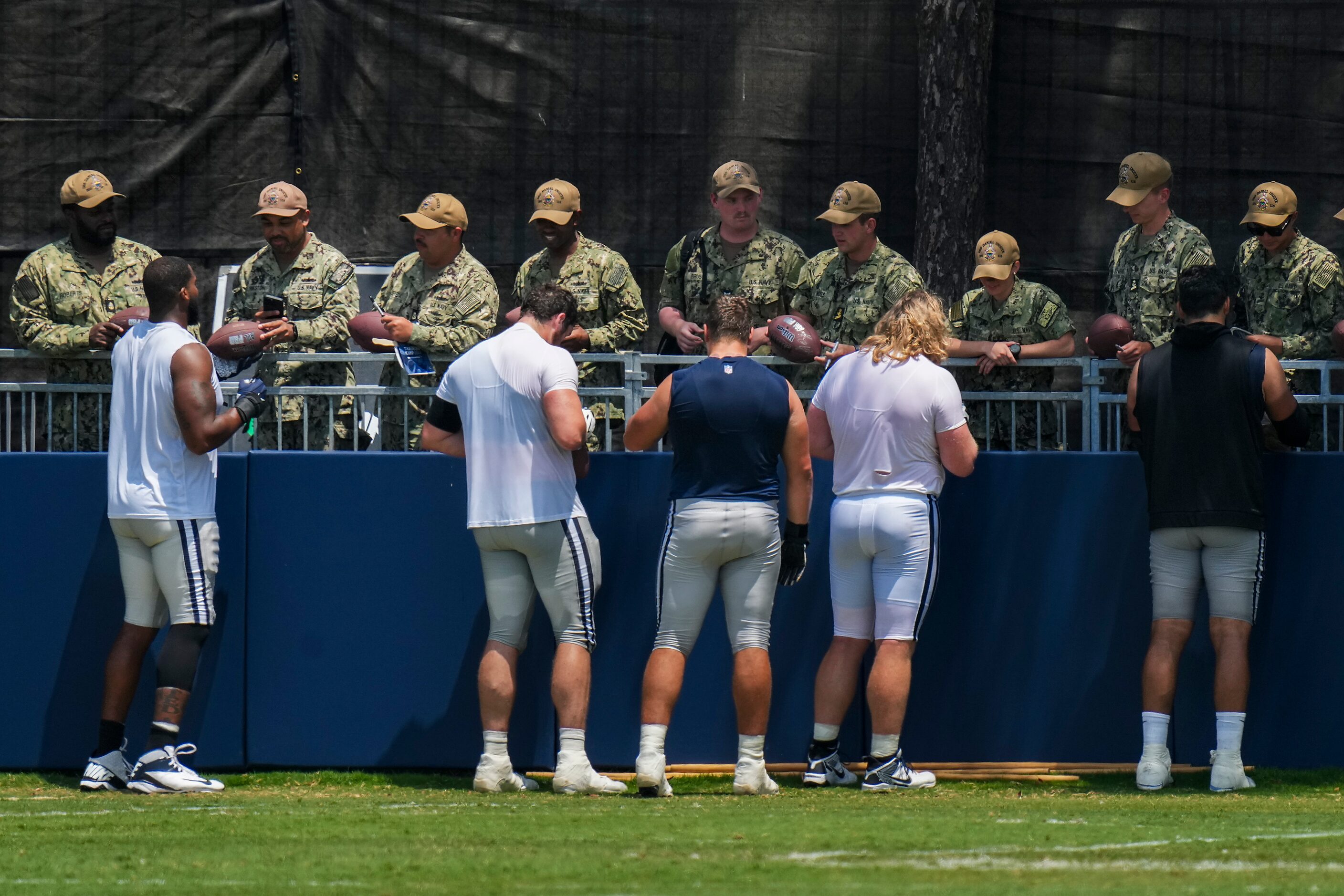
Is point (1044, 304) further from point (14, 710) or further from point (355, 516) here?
point (14, 710)

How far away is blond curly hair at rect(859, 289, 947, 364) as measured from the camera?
285 inches

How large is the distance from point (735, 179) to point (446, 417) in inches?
93.2

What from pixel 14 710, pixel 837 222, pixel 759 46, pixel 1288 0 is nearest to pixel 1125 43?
pixel 1288 0

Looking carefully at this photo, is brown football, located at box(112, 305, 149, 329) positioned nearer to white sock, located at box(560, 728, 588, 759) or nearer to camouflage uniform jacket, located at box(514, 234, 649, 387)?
camouflage uniform jacket, located at box(514, 234, 649, 387)

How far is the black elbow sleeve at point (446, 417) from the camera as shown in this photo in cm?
734

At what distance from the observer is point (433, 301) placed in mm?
8609

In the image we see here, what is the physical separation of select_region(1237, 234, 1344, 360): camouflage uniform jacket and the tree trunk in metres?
2.46

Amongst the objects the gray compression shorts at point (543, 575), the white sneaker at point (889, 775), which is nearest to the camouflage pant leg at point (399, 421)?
the gray compression shorts at point (543, 575)

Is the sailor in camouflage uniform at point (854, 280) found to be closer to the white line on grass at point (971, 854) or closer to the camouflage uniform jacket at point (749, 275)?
the camouflage uniform jacket at point (749, 275)

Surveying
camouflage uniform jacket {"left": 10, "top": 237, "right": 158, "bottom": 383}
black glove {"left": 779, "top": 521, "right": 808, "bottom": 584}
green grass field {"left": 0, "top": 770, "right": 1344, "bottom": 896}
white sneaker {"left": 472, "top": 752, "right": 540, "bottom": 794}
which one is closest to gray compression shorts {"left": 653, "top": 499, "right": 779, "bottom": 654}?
black glove {"left": 779, "top": 521, "right": 808, "bottom": 584}

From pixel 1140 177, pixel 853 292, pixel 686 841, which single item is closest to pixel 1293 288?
pixel 1140 177

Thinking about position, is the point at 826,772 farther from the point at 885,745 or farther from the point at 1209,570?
the point at 1209,570

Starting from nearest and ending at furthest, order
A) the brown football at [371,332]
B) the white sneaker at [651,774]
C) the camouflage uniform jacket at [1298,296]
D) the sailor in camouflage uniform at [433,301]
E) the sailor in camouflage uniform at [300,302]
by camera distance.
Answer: the white sneaker at [651,774] < the brown football at [371,332] < the camouflage uniform jacket at [1298,296] < the sailor in camouflage uniform at [433,301] < the sailor in camouflage uniform at [300,302]

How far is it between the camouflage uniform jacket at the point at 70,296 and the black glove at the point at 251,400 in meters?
1.36
